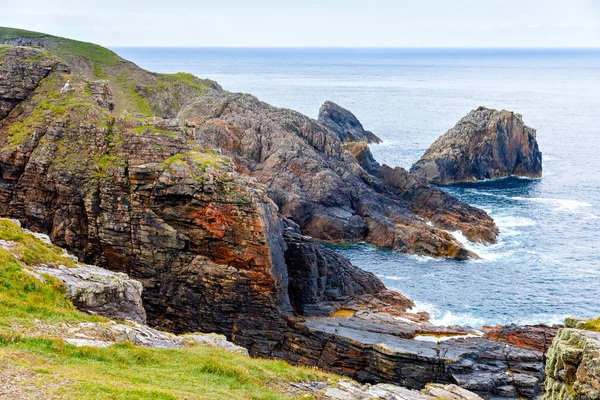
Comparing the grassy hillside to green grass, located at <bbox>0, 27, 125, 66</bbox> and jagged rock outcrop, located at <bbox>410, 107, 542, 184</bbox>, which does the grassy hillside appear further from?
jagged rock outcrop, located at <bbox>410, 107, 542, 184</bbox>

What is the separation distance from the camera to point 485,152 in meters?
118

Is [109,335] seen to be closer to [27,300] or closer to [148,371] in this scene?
[148,371]

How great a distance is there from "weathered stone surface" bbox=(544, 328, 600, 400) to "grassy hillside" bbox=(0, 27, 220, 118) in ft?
269

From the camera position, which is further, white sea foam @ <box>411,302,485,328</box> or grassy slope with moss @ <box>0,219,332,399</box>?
white sea foam @ <box>411,302,485,328</box>

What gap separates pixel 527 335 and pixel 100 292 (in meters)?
35.3

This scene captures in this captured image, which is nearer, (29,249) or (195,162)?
(29,249)

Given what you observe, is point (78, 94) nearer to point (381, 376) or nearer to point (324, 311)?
point (324, 311)

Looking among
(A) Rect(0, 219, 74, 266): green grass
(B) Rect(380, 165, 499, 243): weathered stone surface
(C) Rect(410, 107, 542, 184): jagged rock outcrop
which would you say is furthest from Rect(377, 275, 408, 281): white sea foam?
(C) Rect(410, 107, 542, 184): jagged rock outcrop

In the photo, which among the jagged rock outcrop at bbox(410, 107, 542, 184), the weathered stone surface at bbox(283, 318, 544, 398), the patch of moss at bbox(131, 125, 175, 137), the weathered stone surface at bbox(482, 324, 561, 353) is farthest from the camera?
the jagged rock outcrop at bbox(410, 107, 542, 184)

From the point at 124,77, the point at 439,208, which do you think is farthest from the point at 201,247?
the point at 124,77

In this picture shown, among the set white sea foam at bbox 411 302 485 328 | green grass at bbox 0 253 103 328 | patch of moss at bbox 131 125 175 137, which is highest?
patch of moss at bbox 131 125 175 137

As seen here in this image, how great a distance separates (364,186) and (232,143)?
70.7 ft

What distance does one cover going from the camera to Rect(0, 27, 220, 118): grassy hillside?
337 ft

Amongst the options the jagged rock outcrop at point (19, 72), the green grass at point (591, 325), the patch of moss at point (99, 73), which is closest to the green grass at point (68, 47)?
the patch of moss at point (99, 73)
